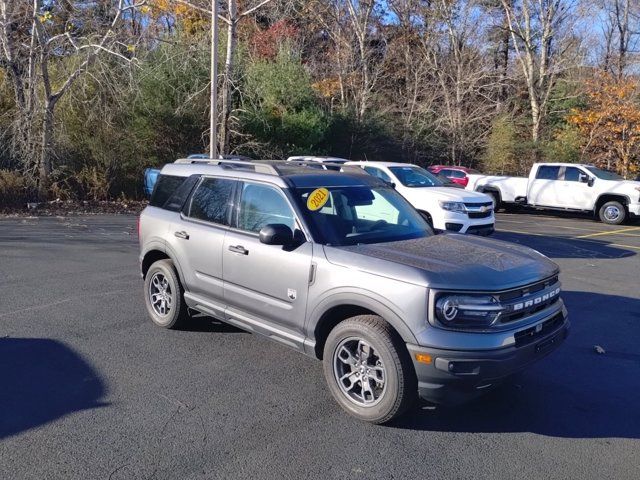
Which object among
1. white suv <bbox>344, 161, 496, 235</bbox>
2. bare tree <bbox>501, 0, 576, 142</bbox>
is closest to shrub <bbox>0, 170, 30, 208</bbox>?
white suv <bbox>344, 161, 496, 235</bbox>

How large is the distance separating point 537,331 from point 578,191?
15.8 m

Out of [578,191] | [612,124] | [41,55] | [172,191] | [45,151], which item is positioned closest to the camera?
[172,191]

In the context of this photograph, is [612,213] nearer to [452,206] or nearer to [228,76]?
[452,206]

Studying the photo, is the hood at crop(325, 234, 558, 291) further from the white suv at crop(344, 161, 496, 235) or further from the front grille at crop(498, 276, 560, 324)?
the white suv at crop(344, 161, 496, 235)

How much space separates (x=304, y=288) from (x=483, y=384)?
4.85 feet

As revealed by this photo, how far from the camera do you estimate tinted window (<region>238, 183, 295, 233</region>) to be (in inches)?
192

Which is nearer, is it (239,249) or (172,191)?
(239,249)

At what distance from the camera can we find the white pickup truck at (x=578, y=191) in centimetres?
1764

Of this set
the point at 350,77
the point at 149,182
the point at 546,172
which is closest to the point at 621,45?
the point at 350,77

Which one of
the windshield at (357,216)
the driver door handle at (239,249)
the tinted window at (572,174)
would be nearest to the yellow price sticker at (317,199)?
the windshield at (357,216)

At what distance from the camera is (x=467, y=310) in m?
3.82

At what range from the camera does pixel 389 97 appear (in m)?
33.5

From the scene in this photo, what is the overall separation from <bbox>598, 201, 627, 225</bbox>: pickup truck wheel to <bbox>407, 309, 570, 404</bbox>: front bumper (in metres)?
15.8


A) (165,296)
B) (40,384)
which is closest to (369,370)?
(40,384)
